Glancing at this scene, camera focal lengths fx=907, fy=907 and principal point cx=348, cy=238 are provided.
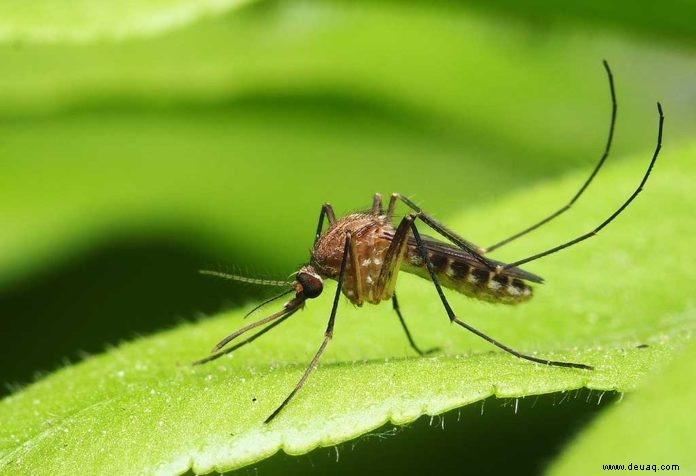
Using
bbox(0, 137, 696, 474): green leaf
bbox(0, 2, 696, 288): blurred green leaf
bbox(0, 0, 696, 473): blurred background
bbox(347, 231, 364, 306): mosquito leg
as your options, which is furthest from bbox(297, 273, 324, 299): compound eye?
bbox(0, 2, 696, 288): blurred green leaf

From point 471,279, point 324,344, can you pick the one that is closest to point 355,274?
point 324,344

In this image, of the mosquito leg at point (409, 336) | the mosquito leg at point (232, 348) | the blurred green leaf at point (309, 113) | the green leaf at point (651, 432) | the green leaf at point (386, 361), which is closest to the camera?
the green leaf at point (651, 432)

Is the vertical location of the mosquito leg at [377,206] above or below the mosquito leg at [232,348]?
above

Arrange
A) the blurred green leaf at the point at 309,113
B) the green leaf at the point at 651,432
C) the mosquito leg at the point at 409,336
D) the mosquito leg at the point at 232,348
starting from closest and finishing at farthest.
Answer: the green leaf at the point at 651,432
the mosquito leg at the point at 232,348
the mosquito leg at the point at 409,336
the blurred green leaf at the point at 309,113

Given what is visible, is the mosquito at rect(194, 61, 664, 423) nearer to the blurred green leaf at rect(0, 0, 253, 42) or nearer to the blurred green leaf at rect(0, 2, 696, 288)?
the blurred green leaf at rect(0, 0, 253, 42)

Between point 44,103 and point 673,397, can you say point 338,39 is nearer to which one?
point 44,103

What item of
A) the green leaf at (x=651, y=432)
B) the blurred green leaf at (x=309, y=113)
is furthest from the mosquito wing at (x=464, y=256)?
the blurred green leaf at (x=309, y=113)

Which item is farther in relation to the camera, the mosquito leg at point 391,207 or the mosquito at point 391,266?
the mosquito leg at point 391,207

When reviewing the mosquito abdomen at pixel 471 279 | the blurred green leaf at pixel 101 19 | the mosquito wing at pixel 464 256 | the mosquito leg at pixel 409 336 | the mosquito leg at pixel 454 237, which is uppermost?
the blurred green leaf at pixel 101 19

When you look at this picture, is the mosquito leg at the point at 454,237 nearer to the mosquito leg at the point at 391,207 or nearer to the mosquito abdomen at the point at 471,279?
the mosquito abdomen at the point at 471,279
